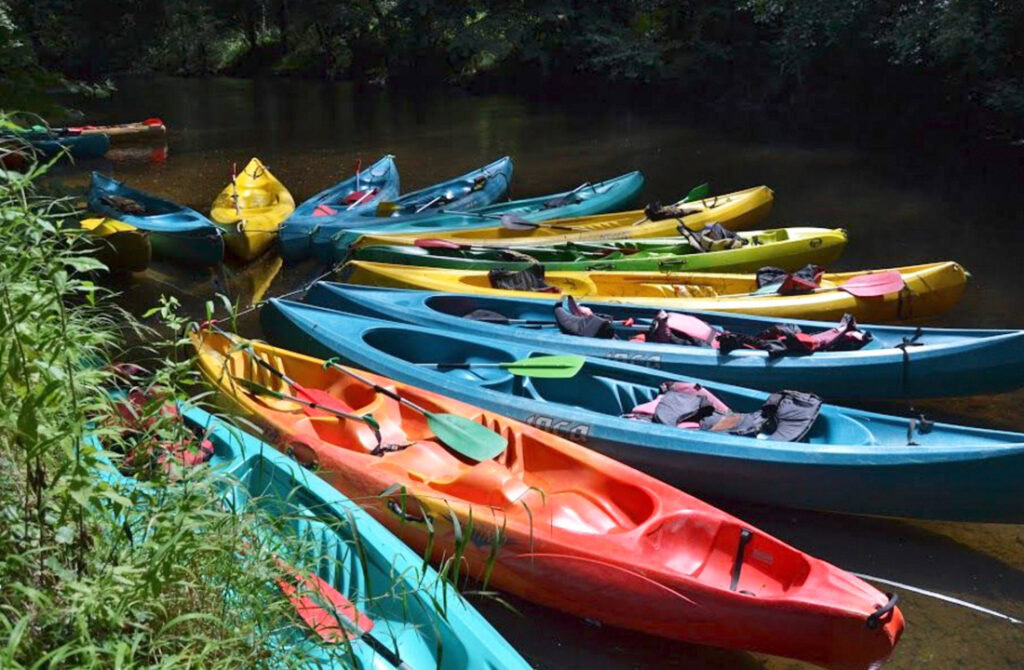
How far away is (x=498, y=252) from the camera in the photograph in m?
8.16

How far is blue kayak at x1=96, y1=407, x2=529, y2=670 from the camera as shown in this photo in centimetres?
291

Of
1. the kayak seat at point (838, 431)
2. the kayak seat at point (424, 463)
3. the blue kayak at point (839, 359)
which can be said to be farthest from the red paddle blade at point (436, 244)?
the kayak seat at point (838, 431)

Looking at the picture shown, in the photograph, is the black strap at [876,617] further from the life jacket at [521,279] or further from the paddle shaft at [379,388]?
the life jacket at [521,279]

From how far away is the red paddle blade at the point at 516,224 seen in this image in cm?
898

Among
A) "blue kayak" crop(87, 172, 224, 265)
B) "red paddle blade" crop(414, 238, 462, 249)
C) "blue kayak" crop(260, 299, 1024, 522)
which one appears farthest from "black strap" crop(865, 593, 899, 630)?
"blue kayak" crop(87, 172, 224, 265)

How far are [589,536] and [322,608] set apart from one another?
1.46m

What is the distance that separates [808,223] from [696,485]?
278 inches

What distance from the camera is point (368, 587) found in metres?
3.45

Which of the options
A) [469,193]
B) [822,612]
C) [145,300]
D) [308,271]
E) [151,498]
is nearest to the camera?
[151,498]

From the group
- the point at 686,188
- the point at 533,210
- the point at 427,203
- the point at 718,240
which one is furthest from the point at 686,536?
the point at 686,188

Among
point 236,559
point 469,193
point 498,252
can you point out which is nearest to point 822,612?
point 236,559

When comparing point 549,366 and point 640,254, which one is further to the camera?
point 640,254

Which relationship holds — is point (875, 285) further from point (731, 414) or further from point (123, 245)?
point (123, 245)

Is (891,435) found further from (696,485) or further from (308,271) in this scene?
(308,271)
